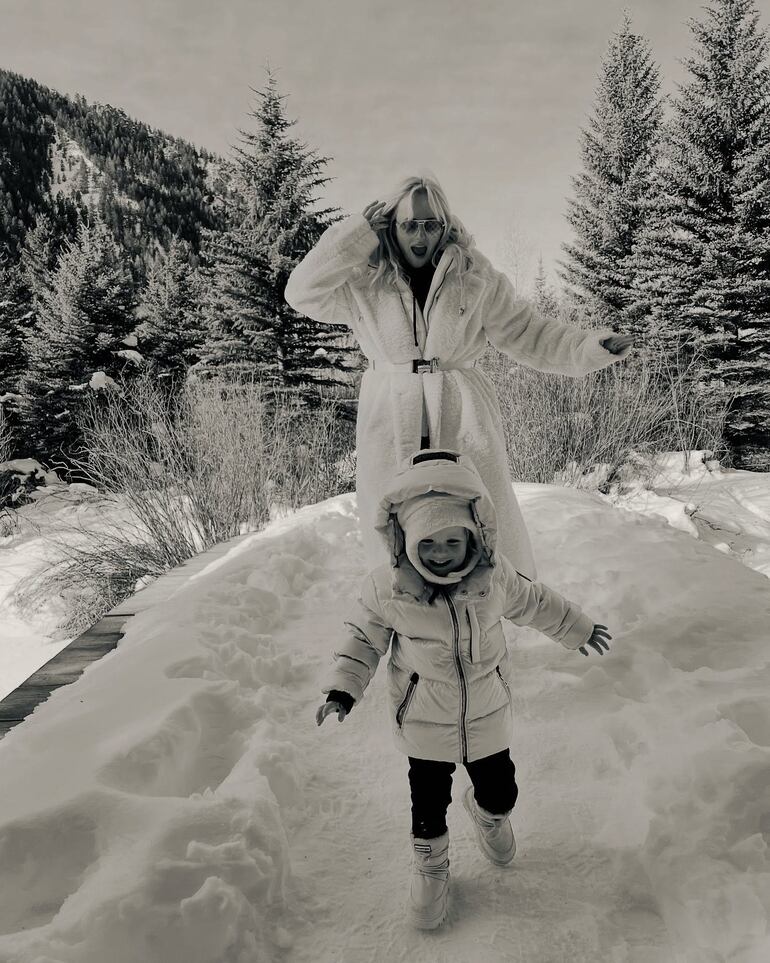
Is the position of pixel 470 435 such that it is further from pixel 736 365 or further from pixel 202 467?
pixel 736 365

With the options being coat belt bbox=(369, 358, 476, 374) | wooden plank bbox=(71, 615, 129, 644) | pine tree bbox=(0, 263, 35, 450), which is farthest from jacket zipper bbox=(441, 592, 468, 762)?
pine tree bbox=(0, 263, 35, 450)

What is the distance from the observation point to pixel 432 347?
2.12 metres

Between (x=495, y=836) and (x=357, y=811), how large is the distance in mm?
442

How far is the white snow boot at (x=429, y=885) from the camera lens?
1333 mm

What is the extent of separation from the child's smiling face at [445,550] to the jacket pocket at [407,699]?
0.28m

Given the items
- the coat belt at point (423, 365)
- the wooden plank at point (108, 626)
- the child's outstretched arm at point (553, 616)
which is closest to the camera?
the child's outstretched arm at point (553, 616)

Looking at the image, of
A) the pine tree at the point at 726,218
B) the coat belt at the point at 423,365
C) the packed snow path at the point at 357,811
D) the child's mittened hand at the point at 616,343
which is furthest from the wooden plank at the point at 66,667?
the pine tree at the point at 726,218

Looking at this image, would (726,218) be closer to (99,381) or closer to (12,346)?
(99,381)

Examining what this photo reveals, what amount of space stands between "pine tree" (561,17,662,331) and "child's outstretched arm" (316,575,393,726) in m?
15.5

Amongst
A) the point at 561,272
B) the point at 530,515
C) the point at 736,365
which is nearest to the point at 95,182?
the point at 561,272

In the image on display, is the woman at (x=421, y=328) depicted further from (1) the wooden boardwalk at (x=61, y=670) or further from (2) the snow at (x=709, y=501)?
(2) the snow at (x=709, y=501)

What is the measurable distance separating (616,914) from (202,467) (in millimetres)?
5852

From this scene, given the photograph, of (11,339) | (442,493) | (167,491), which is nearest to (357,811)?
(442,493)

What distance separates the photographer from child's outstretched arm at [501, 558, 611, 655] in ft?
5.23
